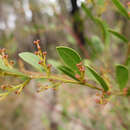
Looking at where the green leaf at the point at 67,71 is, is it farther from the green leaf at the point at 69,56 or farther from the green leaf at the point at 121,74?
the green leaf at the point at 121,74

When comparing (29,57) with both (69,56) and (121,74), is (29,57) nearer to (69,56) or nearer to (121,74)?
(69,56)

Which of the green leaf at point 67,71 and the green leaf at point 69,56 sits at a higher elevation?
the green leaf at point 69,56

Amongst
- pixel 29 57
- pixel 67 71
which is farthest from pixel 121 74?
pixel 29 57

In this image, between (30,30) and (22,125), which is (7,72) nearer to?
(30,30)

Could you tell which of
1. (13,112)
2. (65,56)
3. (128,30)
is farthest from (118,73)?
(13,112)

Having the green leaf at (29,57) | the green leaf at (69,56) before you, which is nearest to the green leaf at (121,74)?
the green leaf at (69,56)

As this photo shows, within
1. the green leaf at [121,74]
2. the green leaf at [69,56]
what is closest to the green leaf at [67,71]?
the green leaf at [69,56]

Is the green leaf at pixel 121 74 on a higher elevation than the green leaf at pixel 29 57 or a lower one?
lower

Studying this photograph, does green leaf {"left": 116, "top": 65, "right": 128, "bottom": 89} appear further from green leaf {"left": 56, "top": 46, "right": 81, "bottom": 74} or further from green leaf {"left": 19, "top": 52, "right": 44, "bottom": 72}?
green leaf {"left": 19, "top": 52, "right": 44, "bottom": 72}

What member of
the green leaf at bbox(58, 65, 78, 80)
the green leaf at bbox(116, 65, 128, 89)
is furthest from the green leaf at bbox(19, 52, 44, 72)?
the green leaf at bbox(116, 65, 128, 89)
